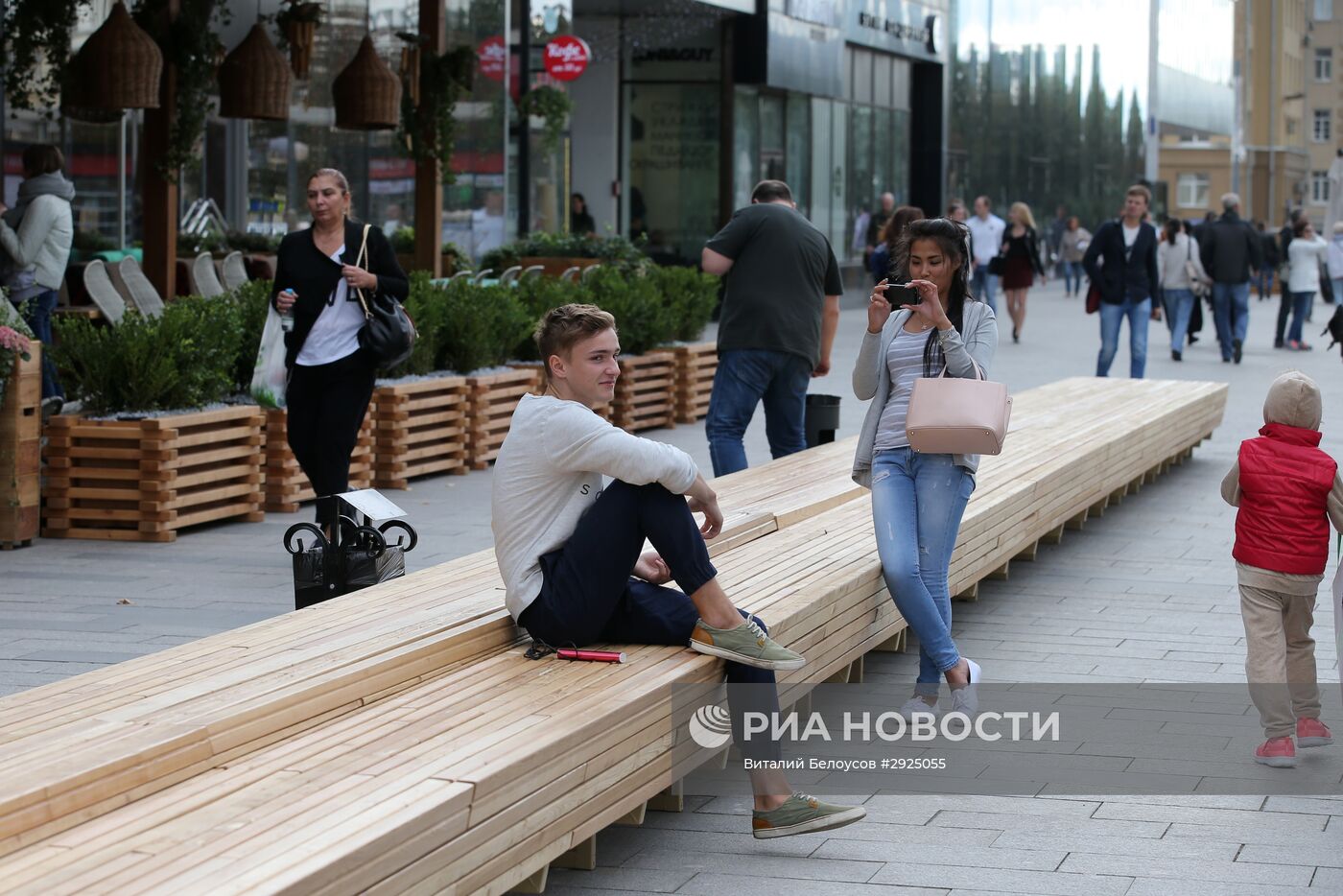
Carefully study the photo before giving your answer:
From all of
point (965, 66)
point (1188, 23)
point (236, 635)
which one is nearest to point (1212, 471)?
point (236, 635)

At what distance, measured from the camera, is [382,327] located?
27.0 ft

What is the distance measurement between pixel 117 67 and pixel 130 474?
4.28 metres

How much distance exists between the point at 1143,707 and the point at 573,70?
17.8 meters

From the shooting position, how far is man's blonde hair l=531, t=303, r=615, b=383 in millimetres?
4984

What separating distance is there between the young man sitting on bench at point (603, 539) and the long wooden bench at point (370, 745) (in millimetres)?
126

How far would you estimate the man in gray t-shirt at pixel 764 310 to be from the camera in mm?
9297

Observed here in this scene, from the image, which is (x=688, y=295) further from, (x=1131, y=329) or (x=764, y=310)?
(x=764, y=310)

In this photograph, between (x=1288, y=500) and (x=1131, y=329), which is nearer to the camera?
(x=1288, y=500)

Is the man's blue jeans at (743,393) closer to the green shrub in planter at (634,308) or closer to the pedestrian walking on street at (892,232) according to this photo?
the pedestrian walking on street at (892,232)

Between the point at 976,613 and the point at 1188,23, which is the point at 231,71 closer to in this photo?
the point at 976,613

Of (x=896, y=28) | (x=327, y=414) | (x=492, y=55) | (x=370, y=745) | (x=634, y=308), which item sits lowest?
(x=370, y=745)

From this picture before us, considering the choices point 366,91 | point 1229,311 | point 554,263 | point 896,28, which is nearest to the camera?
point 366,91

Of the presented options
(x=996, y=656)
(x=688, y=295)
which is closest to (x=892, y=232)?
(x=688, y=295)

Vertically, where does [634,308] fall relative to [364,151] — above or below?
below
